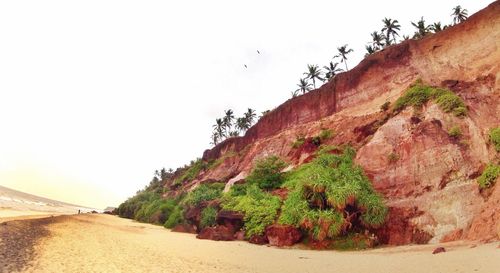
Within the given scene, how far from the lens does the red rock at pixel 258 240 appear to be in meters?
20.7

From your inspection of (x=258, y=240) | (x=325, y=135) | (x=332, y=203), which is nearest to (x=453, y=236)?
Result: (x=332, y=203)

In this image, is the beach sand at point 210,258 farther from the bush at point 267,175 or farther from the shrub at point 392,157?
the bush at point 267,175

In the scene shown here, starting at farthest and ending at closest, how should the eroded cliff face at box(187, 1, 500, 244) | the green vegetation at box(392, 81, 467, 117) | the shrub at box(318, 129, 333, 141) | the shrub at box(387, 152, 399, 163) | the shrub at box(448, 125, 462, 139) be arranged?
the shrub at box(318, 129, 333, 141)
the green vegetation at box(392, 81, 467, 117)
the shrub at box(387, 152, 399, 163)
the shrub at box(448, 125, 462, 139)
the eroded cliff face at box(187, 1, 500, 244)

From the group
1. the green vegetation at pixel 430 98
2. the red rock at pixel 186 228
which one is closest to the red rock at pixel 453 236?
the green vegetation at pixel 430 98

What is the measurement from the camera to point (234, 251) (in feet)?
57.4

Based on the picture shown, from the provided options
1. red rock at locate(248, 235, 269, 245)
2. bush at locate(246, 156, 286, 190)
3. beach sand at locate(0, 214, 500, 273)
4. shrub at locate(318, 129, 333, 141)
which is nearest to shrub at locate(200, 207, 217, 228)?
bush at locate(246, 156, 286, 190)

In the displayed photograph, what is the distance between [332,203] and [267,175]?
1039cm

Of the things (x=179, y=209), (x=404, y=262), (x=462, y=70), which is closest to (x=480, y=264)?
(x=404, y=262)

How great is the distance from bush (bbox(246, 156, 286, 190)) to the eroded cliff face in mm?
4777

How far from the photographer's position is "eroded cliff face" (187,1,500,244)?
18031 mm

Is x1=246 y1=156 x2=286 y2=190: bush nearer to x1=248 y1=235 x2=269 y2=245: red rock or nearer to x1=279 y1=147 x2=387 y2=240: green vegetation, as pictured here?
x1=279 y1=147 x2=387 y2=240: green vegetation

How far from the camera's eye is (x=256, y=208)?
2292 centimetres

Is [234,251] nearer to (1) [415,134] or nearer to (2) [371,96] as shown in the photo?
(1) [415,134]

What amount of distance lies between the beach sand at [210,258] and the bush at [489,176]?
14.1ft
